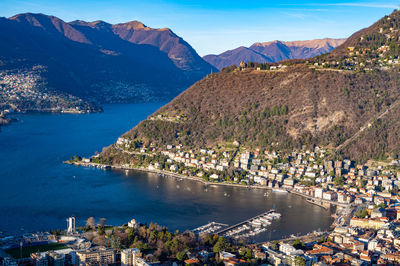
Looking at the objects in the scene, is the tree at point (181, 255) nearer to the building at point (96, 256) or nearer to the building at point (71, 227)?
the building at point (96, 256)

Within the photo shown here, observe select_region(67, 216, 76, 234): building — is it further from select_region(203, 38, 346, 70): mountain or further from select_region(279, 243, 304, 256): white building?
select_region(203, 38, 346, 70): mountain

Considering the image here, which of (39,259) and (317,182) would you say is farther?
(317,182)

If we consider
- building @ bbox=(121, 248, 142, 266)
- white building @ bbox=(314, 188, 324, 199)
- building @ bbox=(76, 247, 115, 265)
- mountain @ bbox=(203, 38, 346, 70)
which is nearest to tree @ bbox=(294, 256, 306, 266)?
building @ bbox=(121, 248, 142, 266)

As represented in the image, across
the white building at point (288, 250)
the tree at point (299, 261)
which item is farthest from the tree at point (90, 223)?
the tree at point (299, 261)

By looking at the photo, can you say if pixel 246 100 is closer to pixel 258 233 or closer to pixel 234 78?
pixel 234 78

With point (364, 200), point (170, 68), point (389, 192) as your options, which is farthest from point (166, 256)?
point (170, 68)

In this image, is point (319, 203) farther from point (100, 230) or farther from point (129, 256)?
point (129, 256)

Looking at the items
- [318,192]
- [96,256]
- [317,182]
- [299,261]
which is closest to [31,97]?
[317,182]
